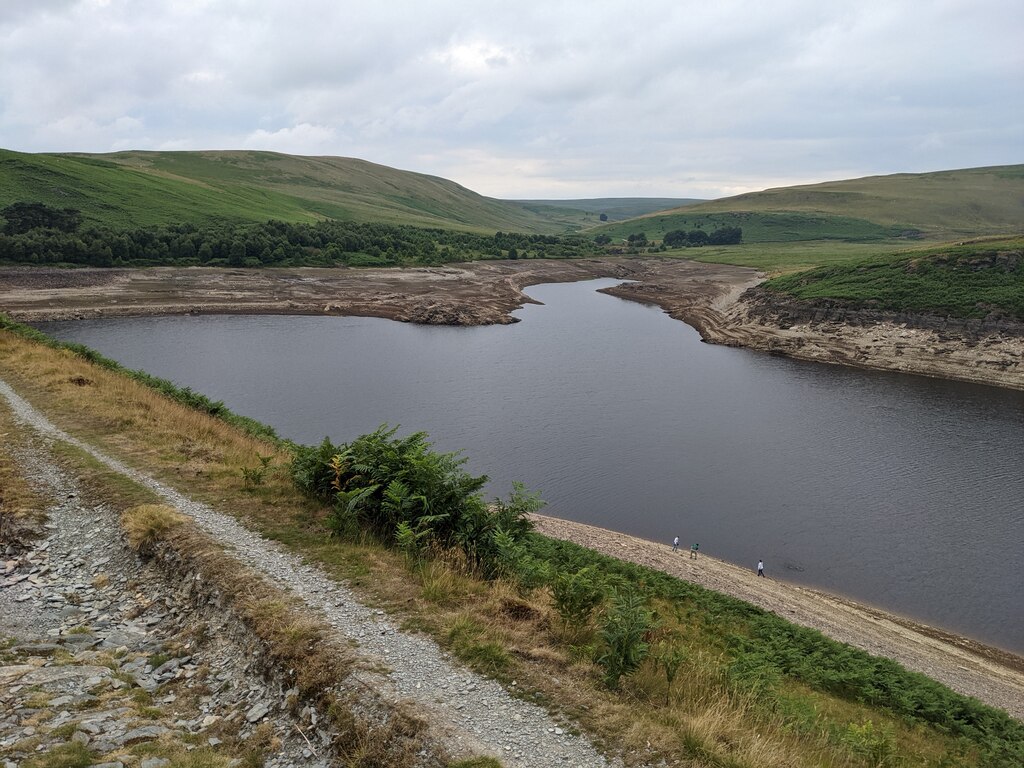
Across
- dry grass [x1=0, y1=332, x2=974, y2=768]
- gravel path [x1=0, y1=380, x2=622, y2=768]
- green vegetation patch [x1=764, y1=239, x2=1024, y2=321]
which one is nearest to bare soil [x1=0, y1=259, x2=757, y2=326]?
green vegetation patch [x1=764, y1=239, x2=1024, y2=321]

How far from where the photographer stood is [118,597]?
10.7 meters

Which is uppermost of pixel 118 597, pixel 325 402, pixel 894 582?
pixel 118 597

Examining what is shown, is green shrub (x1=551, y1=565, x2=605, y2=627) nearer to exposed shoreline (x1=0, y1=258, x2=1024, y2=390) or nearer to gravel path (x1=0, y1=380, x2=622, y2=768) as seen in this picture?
gravel path (x1=0, y1=380, x2=622, y2=768)

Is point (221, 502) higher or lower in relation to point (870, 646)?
higher

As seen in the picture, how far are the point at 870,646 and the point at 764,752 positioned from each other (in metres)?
15.8

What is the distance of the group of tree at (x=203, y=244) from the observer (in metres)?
88.1

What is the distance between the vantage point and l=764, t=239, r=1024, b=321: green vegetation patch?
67.3 metres

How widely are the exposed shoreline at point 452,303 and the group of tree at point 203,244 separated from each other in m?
4.09

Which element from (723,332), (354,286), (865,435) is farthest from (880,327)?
(354,286)

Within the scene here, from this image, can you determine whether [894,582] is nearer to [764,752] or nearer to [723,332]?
[764,752]

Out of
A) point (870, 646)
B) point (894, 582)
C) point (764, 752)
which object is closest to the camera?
point (764, 752)

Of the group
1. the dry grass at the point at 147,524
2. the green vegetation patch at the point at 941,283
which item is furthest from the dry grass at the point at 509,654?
the green vegetation patch at the point at 941,283

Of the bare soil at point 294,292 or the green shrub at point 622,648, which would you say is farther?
the bare soil at point 294,292

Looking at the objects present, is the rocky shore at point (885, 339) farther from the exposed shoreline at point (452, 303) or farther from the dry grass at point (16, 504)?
the dry grass at point (16, 504)
